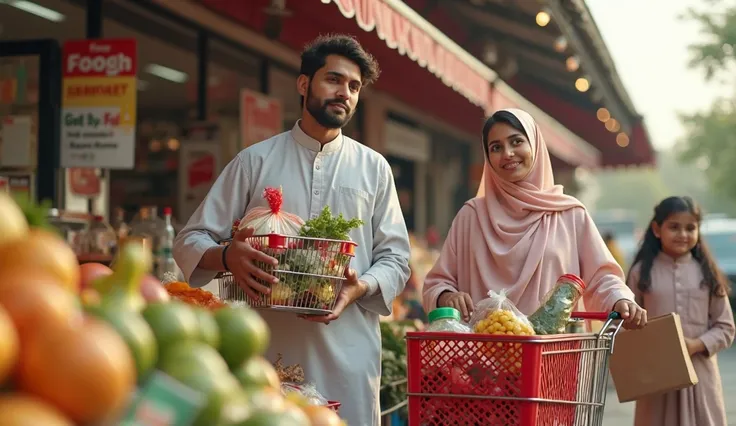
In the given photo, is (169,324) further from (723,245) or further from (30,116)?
(723,245)

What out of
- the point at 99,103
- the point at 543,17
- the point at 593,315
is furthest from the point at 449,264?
the point at 543,17

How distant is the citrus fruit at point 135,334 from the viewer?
1.90 meters

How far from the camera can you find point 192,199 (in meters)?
9.80

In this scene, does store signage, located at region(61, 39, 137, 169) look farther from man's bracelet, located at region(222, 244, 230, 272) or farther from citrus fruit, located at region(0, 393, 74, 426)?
citrus fruit, located at region(0, 393, 74, 426)

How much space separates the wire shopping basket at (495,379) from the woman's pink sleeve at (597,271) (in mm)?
541

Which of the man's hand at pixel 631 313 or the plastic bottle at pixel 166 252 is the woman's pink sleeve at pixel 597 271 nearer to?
the man's hand at pixel 631 313

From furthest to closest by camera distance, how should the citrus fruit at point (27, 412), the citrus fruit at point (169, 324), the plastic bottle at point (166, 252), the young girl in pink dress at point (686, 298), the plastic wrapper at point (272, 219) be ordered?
1. the plastic bottle at point (166, 252)
2. the young girl in pink dress at point (686, 298)
3. the plastic wrapper at point (272, 219)
4. the citrus fruit at point (169, 324)
5. the citrus fruit at point (27, 412)

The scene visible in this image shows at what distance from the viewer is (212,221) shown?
4062 mm

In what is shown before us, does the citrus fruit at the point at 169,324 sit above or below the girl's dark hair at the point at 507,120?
below

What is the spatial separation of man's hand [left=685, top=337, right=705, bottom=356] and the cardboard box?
97cm

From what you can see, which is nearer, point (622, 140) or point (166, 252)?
point (166, 252)

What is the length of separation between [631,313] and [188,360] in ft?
7.95

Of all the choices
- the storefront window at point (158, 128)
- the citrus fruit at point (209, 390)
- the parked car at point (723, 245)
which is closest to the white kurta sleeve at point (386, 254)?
the citrus fruit at point (209, 390)

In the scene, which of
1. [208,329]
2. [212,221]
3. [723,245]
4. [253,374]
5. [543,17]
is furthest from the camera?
[723,245]
